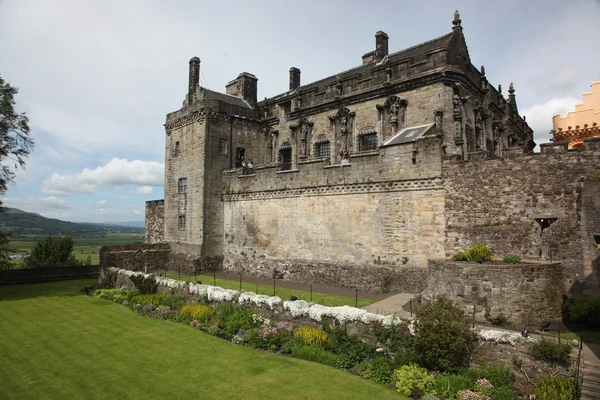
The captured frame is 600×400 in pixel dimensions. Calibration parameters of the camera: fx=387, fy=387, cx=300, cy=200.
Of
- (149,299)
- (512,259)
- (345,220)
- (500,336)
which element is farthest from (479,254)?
(149,299)

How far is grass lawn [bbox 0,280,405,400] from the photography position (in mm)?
10422

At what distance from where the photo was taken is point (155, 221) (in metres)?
35.9

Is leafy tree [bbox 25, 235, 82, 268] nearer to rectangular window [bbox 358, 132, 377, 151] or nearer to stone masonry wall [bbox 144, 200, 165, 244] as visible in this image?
stone masonry wall [bbox 144, 200, 165, 244]

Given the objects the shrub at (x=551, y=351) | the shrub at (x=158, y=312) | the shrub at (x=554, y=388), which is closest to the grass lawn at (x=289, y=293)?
the shrub at (x=158, y=312)

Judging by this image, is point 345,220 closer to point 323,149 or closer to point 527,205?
point 323,149

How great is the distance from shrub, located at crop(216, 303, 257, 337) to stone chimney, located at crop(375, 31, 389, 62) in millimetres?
20592

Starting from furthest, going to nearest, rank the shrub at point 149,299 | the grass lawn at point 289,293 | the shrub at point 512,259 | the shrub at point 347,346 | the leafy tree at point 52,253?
the leafy tree at point 52,253 → the shrub at point 149,299 → the grass lawn at point 289,293 → the shrub at point 512,259 → the shrub at point 347,346

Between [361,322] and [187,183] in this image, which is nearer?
[361,322]

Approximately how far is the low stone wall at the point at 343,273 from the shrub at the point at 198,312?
743 cm

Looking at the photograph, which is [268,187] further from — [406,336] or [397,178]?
[406,336]

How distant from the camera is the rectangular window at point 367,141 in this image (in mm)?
24875

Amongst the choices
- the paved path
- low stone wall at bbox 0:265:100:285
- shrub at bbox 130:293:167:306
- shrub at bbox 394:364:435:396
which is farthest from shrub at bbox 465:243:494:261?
low stone wall at bbox 0:265:100:285

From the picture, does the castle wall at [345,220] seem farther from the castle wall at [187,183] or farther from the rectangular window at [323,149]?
the rectangular window at [323,149]

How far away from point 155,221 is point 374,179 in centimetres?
2343
